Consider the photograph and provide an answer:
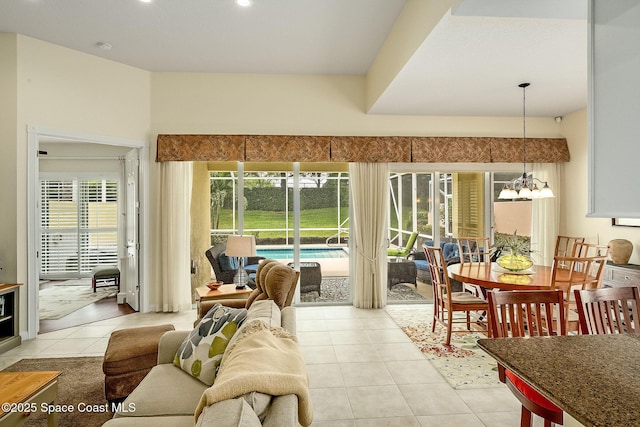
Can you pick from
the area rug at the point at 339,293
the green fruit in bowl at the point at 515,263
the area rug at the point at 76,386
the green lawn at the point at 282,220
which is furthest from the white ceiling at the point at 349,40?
the area rug at the point at 76,386

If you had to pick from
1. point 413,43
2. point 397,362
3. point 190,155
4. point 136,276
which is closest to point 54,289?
point 136,276

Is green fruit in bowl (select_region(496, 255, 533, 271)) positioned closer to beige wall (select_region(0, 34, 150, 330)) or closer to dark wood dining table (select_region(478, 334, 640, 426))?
dark wood dining table (select_region(478, 334, 640, 426))

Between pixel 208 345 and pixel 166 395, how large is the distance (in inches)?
12.9

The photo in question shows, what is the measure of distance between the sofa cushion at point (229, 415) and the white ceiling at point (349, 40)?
8.65ft

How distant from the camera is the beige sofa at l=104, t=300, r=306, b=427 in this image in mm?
1141

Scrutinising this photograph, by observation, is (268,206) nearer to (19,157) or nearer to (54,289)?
(19,157)

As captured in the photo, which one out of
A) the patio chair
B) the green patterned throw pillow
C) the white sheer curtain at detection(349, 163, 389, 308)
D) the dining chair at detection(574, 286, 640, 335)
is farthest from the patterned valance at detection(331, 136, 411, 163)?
the dining chair at detection(574, 286, 640, 335)

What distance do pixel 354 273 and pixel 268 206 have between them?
1.62 meters

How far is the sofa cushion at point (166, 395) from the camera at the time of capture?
74.3 inches

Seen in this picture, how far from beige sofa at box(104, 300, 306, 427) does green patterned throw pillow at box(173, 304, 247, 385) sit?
0.19 feet

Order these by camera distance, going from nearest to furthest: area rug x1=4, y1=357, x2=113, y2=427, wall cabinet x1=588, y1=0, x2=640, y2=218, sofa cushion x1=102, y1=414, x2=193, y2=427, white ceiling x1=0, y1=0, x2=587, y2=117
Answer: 1. wall cabinet x1=588, y1=0, x2=640, y2=218
2. sofa cushion x1=102, y1=414, x2=193, y2=427
3. area rug x1=4, y1=357, x2=113, y2=427
4. white ceiling x1=0, y1=0, x2=587, y2=117

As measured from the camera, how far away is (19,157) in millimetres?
3969

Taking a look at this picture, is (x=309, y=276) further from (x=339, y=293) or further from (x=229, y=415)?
(x=229, y=415)

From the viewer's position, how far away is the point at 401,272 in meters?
5.70
